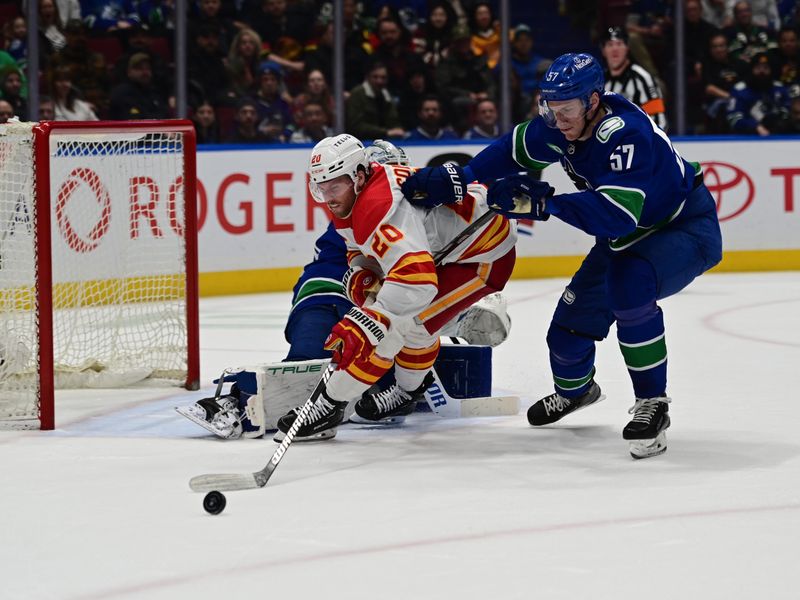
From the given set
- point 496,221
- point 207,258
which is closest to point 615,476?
point 496,221

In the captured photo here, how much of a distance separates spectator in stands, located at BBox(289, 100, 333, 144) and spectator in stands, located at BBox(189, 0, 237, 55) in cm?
59

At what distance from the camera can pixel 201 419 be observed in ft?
13.1

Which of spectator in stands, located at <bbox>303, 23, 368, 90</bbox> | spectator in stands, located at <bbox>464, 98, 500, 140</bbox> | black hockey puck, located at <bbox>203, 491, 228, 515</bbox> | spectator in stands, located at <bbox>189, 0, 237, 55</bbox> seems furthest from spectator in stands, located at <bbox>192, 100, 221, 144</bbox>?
black hockey puck, located at <bbox>203, 491, 228, 515</bbox>

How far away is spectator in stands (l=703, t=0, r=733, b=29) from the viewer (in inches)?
344

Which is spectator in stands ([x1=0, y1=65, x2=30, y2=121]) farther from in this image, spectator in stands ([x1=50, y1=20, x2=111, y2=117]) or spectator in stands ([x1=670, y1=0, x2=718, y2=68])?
spectator in stands ([x1=670, y1=0, x2=718, y2=68])

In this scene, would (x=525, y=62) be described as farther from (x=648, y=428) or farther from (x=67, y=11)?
(x=648, y=428)

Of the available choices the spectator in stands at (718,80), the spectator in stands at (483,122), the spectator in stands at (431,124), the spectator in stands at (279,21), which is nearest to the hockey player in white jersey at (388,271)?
the spectator in stands at (279,21)

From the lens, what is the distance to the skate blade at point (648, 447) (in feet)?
11.9

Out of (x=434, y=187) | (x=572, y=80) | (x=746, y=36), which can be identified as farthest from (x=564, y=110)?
(x=746, y=36)

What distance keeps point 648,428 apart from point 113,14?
4.75 metres

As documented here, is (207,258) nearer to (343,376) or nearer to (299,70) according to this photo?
(299,70)

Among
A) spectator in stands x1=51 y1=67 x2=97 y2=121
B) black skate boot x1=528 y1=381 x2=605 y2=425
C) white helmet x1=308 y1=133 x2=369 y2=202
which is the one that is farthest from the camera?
spectator in stands x1=51 y1=67 x2=97 y2=121

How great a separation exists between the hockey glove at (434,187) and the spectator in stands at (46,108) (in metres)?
3.69

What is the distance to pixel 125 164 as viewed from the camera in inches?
222
